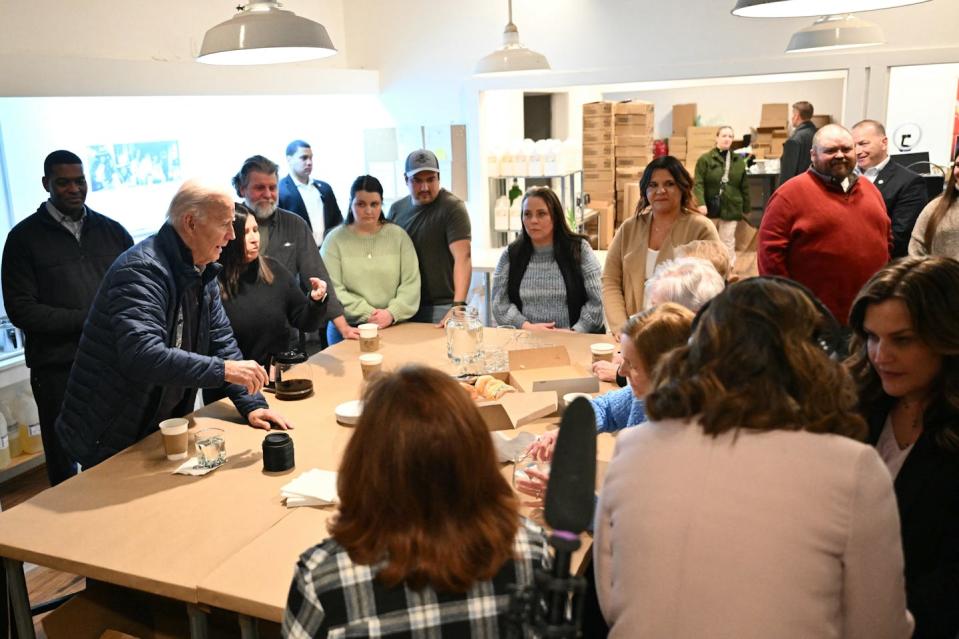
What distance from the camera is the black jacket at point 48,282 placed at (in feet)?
11.4

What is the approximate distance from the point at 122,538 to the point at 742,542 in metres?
1.49

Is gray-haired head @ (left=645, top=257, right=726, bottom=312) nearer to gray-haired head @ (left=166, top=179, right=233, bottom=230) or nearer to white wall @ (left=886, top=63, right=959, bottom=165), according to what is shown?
gray-haired head @ (left=166, top=179, right=233, bottom=230)

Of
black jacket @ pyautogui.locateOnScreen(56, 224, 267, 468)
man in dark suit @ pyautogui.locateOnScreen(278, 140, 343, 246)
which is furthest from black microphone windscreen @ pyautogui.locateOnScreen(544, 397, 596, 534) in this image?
man in dark suit @ pyautogui.locateOnScreen(278, 140, 343, 246)

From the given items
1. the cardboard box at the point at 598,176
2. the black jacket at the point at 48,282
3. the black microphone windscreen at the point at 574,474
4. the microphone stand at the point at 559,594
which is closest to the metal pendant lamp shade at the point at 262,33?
the black jacket at the point at 48,282

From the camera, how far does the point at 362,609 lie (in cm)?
120

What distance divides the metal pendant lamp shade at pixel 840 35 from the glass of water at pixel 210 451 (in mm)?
3684

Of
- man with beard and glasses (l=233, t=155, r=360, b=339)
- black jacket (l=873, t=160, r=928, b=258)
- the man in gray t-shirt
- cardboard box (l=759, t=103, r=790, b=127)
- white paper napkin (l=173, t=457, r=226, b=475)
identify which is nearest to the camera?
white paper napkin (l=173, t=457, r=226, b=475)

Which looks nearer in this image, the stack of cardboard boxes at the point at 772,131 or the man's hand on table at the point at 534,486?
the man's hand on table at the point at 534,486

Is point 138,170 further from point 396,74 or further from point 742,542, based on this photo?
point 742,542

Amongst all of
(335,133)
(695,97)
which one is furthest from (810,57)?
(695,97)

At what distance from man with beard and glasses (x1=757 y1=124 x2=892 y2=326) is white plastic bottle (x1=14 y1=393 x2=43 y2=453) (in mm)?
3873

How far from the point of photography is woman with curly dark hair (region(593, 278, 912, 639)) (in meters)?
1.19

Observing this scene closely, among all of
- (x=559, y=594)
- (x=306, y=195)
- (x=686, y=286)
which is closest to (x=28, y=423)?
(x=306, y=195)

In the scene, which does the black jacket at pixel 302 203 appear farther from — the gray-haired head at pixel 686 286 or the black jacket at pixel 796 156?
the black jacket at pixel 796 156
